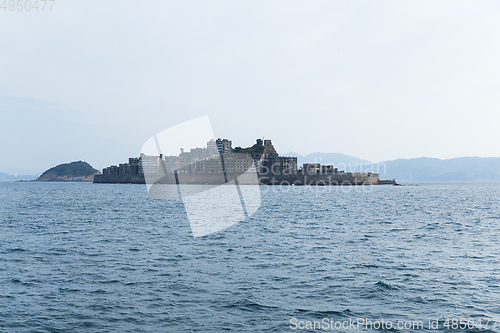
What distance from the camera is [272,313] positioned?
43.1 feet

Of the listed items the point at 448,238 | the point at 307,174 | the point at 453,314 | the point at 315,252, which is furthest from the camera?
the point at 307,174

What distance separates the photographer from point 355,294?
50.0 ft

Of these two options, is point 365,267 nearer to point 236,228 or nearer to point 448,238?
point 448,238

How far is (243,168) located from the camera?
18950 cm

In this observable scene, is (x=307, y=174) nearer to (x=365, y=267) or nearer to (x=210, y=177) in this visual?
(x=210, y=177)

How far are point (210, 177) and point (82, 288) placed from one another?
176 m

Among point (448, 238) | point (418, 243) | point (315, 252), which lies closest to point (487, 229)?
point (448, 238)

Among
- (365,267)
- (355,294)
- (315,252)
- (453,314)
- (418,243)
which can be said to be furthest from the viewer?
(418,243)

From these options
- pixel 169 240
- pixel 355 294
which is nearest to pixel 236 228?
pixel 169 240

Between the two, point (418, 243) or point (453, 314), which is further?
point (418, 243)

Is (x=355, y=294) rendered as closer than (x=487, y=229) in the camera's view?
Yes

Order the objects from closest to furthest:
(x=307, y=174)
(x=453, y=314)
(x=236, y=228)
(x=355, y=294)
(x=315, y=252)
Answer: (x=453, y=314)
(x=355, y=294)
(x=315, y=252)
(x=236, y=228)
(x=307, y=174)

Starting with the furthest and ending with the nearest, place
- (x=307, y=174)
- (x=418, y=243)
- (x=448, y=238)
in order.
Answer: (x=307, y=174) → (x=448, y=238) → (x=418, y=243)

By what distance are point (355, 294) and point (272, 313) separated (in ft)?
13.8
